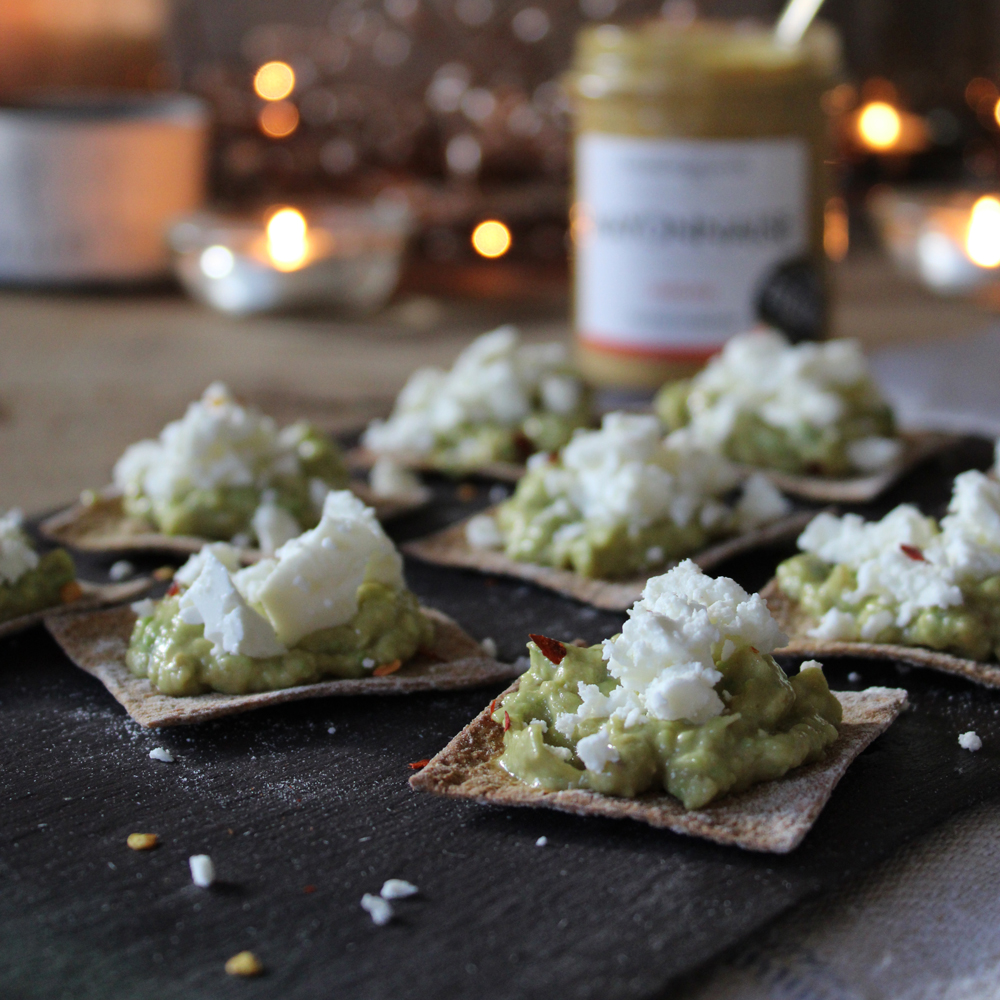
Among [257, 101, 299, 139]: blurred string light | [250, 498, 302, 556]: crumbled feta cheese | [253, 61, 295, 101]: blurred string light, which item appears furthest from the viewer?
[253, 61, 295, 101]: blurred string light

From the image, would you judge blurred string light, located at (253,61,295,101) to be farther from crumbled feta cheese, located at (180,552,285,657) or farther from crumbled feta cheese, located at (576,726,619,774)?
crumbled feta cheese, located at (576,726,619,774)

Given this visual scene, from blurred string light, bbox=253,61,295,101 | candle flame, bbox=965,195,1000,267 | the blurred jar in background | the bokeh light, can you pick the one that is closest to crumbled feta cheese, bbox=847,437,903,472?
candle flame, bbox=965,195,1000,267

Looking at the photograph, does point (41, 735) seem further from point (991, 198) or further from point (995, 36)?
point (995, 36)

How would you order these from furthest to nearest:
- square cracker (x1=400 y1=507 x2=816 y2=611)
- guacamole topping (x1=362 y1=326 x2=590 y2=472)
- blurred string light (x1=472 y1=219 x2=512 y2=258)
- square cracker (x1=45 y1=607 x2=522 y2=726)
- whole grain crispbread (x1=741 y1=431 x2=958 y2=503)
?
blurred string light (x1=472 y1=219 x2=512 y2=258) < guacamole topping (x1=362 y1=326 x2=590 y2=472) < whole grain crispbread (x1=741 y1=431 x2=958 y2=503) < square cracker (x1=400 y1=507 x2=816 y2=611) < square cracker (x1=45 y1=607 x2=522 y2=726)

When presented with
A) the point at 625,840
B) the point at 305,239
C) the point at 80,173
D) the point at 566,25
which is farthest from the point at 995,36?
the point at 625,840

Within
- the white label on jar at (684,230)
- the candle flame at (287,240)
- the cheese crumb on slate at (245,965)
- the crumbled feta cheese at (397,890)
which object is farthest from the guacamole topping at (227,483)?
the candle flame at (287,240)

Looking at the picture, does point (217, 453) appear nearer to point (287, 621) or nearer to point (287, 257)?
point (287, 621)
